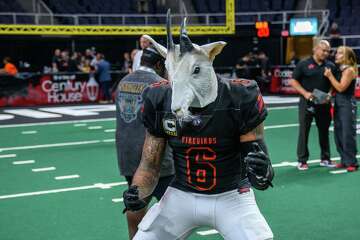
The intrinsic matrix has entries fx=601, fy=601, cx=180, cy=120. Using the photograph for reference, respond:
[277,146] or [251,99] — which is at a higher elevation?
[251,99]

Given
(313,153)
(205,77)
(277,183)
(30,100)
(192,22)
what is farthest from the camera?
(192,22)

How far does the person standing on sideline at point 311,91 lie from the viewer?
8.77 meters

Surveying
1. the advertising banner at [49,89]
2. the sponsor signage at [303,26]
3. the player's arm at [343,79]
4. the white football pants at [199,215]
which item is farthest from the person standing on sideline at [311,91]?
the sponsor signage at [303,26]

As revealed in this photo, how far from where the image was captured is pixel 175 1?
28672 millimetres

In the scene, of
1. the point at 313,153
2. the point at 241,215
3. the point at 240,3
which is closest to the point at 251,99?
the point at 241,215

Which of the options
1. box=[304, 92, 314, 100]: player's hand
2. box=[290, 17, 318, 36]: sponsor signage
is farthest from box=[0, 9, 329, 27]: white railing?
box=[304, 92, 314, 100]: player's hand

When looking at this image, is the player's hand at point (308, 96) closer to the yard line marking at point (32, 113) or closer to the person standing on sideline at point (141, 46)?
the person standing on sideline at point (141, 46)

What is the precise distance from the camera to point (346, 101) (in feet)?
28.6

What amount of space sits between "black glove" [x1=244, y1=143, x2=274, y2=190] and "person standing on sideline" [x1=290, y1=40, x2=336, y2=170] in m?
5.73

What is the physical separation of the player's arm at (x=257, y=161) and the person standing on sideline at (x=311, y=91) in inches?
218

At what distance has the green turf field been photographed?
5.94m

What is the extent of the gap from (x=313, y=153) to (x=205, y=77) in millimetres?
7303

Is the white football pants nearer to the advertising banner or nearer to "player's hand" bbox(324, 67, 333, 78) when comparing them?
"player's hand" bbox(324, 67, 333, 78)

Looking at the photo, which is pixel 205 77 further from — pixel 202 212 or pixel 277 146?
pixel 277 146
